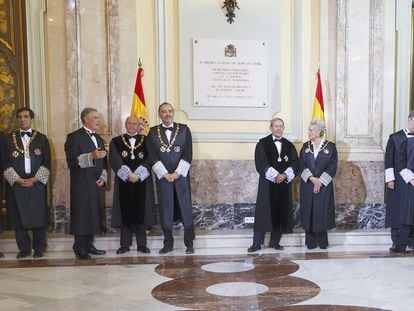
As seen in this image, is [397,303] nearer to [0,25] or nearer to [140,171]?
[140,171]

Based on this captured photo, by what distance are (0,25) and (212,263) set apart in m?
4.00

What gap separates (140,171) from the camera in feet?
15.6

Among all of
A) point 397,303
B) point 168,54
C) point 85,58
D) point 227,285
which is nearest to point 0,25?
point 85,58

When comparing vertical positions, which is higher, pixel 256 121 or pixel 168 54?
pixel 168 54

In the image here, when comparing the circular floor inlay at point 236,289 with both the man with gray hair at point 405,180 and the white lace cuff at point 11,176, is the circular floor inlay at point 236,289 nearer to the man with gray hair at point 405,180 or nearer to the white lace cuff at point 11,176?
the man with gray hair at point 405,180

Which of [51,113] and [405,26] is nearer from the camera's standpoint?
[51,113]

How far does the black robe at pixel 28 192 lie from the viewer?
15.0 ft

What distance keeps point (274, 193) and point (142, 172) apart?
4.92 ft

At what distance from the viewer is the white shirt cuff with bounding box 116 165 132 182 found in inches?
185

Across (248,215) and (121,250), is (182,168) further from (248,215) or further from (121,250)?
(248,215)

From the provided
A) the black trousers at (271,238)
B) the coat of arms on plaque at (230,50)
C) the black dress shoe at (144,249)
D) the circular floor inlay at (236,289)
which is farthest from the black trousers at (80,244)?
the coat of arms on plaque at (230,50)

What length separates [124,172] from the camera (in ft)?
15.5

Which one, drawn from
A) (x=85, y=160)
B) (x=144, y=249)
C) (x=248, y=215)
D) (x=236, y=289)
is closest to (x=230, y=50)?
(x=248, y=215)

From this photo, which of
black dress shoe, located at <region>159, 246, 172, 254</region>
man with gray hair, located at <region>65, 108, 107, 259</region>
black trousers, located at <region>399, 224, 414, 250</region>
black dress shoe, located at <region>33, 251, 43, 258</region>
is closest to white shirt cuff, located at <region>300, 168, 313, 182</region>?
black trousers, located at <region>399, 224, 414, 250</region>
